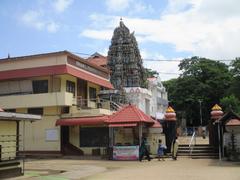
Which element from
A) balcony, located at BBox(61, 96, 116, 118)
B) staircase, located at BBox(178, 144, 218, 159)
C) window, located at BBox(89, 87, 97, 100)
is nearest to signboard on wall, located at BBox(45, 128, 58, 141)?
balcony, located at BBox(61, 96, 116, 118)

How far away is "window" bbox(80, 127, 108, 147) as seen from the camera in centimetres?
3200

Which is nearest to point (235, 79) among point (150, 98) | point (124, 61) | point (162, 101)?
point (162, 101)

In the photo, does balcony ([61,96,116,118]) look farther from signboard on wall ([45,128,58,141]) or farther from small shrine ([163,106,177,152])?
small shrine ([163,106,177,152])

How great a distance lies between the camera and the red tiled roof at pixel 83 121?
100 feet

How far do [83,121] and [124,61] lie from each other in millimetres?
25313

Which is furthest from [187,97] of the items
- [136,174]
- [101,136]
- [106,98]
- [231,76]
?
[136,174]

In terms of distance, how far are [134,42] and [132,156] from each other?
31.6 m

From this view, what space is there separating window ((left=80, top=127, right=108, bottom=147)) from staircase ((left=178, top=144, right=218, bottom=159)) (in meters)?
5.78

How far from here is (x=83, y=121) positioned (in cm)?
3109

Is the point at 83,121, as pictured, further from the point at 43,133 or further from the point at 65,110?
the point at 43,133

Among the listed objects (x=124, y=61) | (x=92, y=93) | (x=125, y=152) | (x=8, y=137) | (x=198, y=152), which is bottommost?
(x=198, y=152)

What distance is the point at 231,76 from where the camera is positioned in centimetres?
7594

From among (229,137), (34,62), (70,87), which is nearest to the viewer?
(229,137)

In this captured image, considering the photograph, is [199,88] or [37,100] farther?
[199,88]
